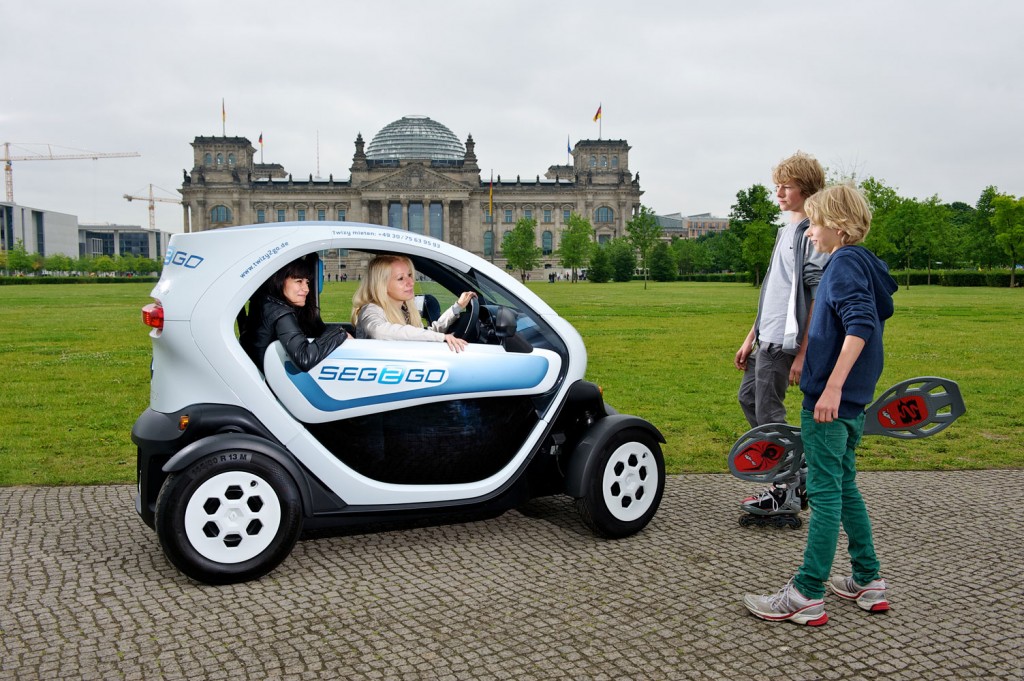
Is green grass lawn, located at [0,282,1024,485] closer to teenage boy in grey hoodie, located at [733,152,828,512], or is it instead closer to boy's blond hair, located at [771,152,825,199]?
teenage boy in grey hoodie, located at [733,152,828,512]

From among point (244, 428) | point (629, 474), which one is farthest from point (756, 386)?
point (244, 428)

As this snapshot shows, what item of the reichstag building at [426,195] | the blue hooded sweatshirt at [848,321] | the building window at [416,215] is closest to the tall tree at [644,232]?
the reichstag building at [426,195]

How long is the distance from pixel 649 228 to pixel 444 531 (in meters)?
77.5

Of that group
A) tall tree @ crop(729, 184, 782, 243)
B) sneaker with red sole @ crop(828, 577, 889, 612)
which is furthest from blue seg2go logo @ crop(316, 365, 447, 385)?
tall tree @ crop(729, 184, 782, 243)

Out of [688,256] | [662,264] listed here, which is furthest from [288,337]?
[688,256]

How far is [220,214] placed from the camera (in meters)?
133

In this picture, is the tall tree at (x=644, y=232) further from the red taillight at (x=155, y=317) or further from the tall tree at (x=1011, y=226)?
the red taillight at (x=155, y=317)

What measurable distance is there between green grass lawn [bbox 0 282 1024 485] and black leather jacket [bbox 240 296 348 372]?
1.52m

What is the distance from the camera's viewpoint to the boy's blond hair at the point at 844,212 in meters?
4.03

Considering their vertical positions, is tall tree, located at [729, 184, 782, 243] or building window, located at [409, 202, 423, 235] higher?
building window, located at [409, 202, 423, 235]

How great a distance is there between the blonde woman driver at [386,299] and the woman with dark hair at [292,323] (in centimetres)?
21

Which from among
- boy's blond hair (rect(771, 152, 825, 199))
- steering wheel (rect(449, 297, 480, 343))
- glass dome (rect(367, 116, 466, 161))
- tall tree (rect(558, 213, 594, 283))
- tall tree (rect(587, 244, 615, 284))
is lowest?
steering wheel (rect(449, 297, 480, 343))

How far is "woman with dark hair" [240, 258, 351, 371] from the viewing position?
14.9ft

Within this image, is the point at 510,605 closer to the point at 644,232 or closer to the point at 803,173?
the point at 803,173
